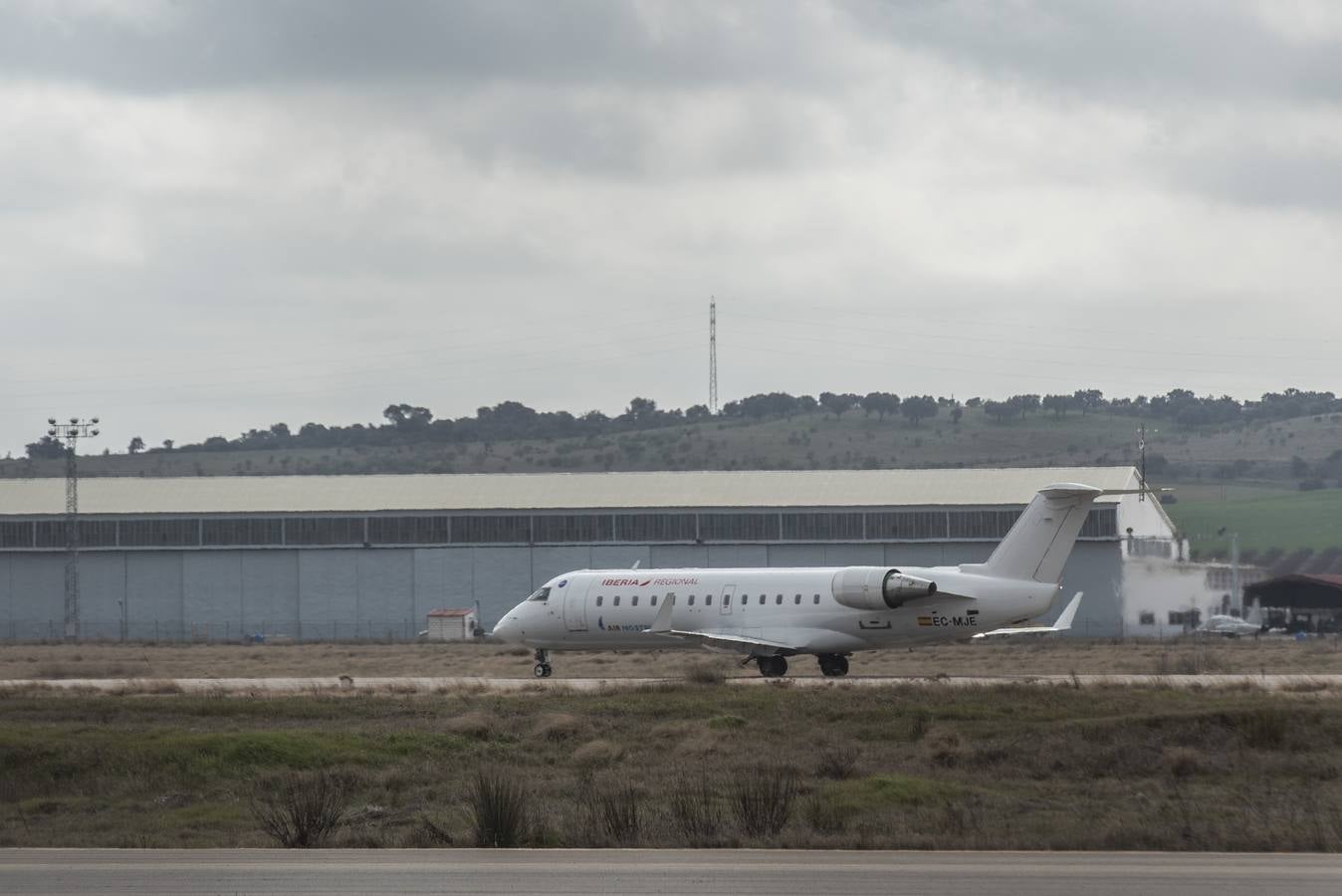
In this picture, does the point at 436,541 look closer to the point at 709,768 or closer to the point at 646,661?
the point at 646,661

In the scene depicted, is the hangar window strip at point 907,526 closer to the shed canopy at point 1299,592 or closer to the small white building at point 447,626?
the shed canopy at point 1299,592

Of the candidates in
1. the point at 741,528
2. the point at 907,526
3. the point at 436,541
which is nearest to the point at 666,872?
the point at 907,526

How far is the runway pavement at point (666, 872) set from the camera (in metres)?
17.5

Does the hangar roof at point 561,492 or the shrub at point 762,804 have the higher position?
the hangar roof at point 561,492

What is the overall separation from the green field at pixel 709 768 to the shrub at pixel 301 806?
0.14 meters

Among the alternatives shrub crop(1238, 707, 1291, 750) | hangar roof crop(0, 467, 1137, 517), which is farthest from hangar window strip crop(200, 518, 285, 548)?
shrub crop(1238, 707, 1291, 750)

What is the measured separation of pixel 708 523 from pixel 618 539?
4.59 m

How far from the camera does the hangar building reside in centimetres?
8688

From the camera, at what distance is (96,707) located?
39.8 m

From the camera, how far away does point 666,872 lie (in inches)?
727

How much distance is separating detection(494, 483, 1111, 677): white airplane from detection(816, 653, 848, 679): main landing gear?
27 millimetres

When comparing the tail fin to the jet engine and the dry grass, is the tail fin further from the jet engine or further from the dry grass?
the dry grass

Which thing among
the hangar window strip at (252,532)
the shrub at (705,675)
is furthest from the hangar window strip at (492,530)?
the shrub at (705,675)

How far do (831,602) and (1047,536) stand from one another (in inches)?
230
